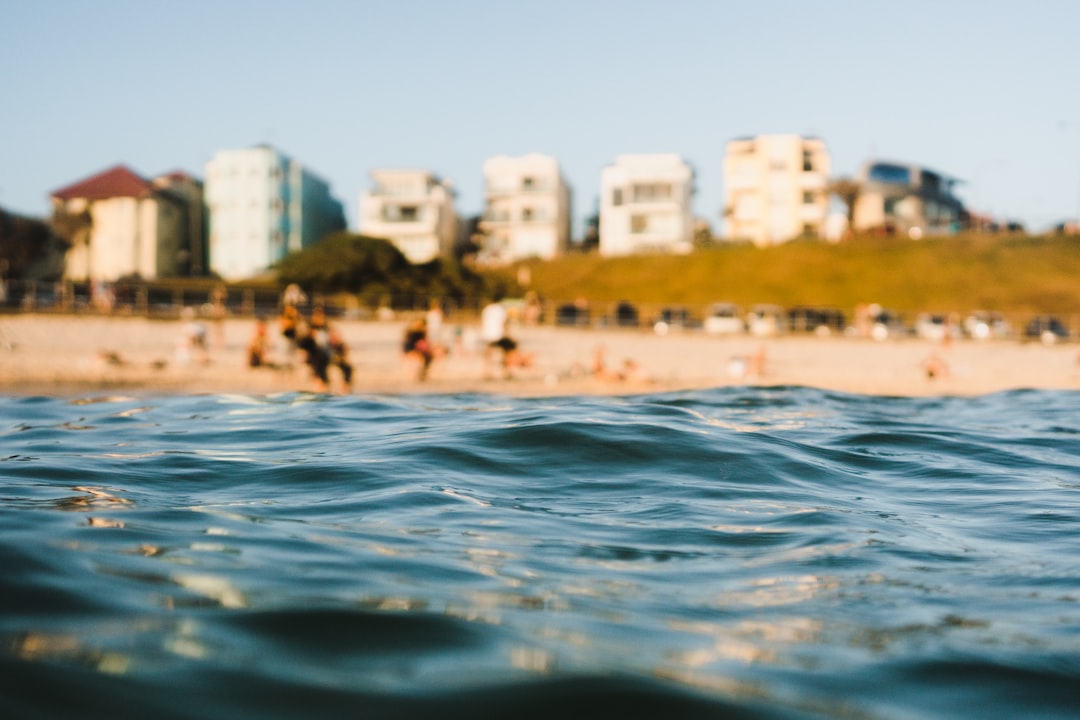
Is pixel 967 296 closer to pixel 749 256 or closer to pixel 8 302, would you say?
pixel 749 256

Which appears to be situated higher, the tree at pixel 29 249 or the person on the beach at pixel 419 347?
the tree at pixel 29 249

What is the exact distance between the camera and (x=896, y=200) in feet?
249

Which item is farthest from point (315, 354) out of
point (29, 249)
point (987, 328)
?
point (29, 249)

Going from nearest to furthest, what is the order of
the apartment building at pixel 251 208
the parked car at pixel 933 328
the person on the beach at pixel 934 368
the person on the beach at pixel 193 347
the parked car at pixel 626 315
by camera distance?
the person on the beach at pixel 193 347, the person on the beach at pixel 934 368, the parked car at pixel 933 328, the parked car at pixel 626 315, the apartment building at pixel 251 208

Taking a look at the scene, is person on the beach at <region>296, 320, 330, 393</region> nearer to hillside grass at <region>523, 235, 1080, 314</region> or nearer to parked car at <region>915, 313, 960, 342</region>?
parked car at <region>915, 313, 960, 342</region>

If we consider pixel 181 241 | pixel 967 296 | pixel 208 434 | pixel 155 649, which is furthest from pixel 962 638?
pixel 181 241

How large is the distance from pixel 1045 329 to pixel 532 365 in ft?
101

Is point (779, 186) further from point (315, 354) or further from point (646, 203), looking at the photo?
point (315, 354)

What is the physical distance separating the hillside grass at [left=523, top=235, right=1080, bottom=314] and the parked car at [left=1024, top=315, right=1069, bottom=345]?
13.1 m

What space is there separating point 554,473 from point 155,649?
11.9ft

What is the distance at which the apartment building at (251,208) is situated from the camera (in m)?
71.2

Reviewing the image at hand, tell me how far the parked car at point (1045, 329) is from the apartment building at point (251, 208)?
1826 inches

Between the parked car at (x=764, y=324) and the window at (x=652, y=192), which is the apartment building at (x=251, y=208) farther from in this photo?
the parked car at (x=764, y=324)

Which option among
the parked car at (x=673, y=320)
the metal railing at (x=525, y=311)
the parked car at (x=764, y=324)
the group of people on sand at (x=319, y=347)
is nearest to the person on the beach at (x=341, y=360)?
the group of people on sand at (x=319, y=347)
